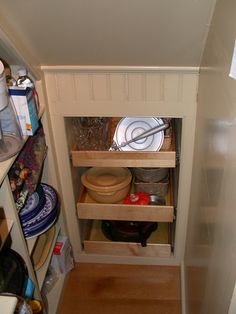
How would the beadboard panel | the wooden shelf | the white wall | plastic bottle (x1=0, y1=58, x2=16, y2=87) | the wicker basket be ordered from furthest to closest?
the wicker basket
the wooden shelf
the beadboard panel
plastic bottle (x1=0, y1=58, x2=16, y2=87)
the white wall

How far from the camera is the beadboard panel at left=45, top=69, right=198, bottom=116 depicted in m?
1.24

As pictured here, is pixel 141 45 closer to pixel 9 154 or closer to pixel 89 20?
pixel 89 20

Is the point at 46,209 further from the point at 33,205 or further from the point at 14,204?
the point at 14,204

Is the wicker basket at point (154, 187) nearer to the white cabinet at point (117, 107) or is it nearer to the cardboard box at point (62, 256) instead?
the white cabinet at point (117, 107)

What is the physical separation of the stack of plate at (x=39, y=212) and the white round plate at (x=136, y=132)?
41 centimetres

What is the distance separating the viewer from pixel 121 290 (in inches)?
68.3

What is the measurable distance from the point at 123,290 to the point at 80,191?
57cm

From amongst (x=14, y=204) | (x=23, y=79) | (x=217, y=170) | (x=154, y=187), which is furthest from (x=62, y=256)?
(x=217, y=170)

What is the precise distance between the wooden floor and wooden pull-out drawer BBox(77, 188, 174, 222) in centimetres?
38

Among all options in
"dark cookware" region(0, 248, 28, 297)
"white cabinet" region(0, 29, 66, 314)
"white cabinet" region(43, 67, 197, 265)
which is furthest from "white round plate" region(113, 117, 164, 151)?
"dark cookware" region(0, 248, 28, 297)

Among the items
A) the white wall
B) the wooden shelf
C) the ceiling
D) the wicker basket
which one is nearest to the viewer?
the white wall

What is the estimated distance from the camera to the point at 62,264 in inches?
68.0

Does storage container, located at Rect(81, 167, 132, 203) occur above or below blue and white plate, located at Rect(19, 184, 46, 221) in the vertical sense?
below

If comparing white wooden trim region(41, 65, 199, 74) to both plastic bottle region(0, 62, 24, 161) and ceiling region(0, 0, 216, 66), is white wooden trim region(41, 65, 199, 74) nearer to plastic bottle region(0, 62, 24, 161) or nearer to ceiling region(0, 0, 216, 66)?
ceiling region(0, 0, 216, 66)
